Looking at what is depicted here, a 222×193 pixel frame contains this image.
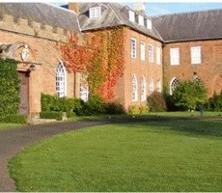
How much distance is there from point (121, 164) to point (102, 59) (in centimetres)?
2607

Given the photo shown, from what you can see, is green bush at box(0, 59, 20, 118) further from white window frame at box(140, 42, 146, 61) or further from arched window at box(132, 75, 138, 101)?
white window frame at box(140, 42, 146, 61)

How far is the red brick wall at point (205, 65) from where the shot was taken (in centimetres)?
4428

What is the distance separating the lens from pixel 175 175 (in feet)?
30.0

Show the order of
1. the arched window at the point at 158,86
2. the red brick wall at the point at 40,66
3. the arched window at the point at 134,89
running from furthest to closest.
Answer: the arched window at the point at 158,86
the arched window at the point at 134,89
the red brick wall at the point at 40,66

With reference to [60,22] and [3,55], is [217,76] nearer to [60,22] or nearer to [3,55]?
[60,22]

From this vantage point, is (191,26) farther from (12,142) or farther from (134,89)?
(12,142)

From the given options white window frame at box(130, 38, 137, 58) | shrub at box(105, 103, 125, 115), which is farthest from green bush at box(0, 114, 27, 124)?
white window frame at box(130, 38, 137, 58)

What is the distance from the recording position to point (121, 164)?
10.4m

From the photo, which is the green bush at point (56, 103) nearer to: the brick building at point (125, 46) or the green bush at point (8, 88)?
the brick building at point (125, 46)

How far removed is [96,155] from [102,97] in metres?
23.7

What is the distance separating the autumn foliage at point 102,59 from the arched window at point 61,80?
66.8 inches

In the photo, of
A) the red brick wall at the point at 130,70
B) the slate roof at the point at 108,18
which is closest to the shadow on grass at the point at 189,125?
the red brick wall at the point at 130,70

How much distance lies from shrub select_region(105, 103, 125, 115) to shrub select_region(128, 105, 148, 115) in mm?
872

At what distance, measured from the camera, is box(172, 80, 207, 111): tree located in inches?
1597
